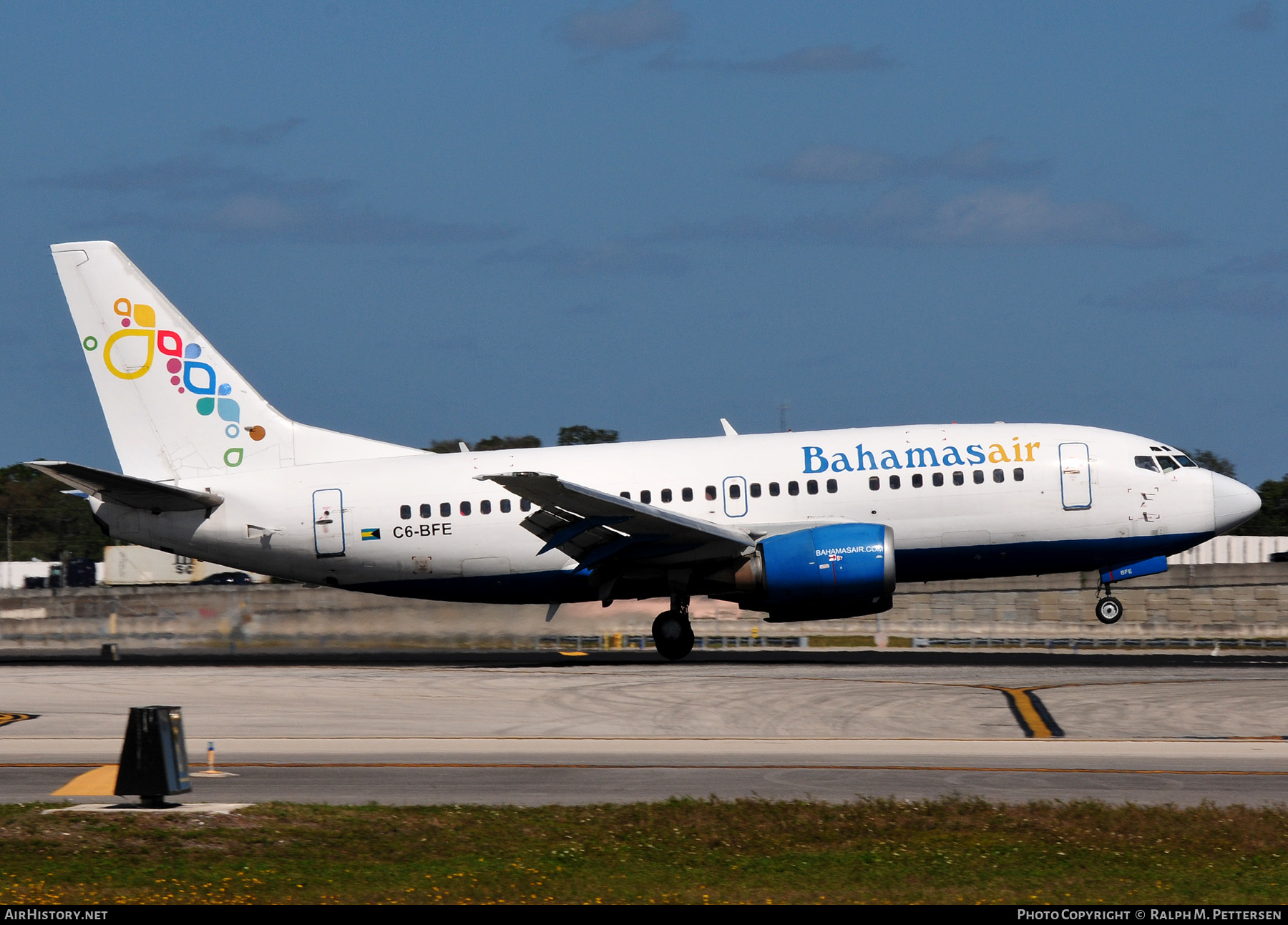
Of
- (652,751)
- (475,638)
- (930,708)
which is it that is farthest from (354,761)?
(475,638)

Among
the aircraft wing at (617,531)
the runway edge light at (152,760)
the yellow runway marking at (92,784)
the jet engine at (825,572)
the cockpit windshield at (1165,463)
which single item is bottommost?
the yellow runway marking at (92,784)

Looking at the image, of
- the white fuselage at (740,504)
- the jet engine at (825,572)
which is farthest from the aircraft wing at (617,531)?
the white fuselage at (740,504)

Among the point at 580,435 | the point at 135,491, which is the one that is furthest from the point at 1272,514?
the point at 135,491

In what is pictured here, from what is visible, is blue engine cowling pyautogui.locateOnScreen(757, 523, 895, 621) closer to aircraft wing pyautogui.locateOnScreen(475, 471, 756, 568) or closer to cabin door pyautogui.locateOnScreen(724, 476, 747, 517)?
aircraft wing pyautogui.locateOnScreen(475, 471, 756, 568)

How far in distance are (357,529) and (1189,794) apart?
19.8m

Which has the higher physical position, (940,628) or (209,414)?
(209,414)

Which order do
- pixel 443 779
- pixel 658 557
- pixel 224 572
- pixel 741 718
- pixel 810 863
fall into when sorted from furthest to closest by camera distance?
1. pixel 224 572
2. pixel 658 557
3. pixel 741 718
4. pixel 443 779
5. pixel 810 863

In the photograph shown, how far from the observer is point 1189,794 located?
15062 mm

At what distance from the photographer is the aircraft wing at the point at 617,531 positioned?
2719 cm

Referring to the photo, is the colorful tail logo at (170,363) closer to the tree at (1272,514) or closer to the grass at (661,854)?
the grass at (661,854)

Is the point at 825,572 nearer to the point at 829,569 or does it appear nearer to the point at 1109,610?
the point at 829,569

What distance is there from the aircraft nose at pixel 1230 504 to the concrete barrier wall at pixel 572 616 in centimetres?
800

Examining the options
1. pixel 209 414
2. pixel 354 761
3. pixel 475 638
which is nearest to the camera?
pixel 354 761

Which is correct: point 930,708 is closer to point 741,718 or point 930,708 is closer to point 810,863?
point 741,718
